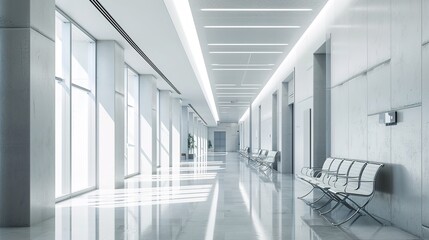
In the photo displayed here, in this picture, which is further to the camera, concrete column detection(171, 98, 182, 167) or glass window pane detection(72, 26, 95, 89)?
concrete column detection(171, 98, 182, 167)

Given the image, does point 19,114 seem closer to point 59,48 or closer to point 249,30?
point 59,48

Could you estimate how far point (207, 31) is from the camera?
10812 mm

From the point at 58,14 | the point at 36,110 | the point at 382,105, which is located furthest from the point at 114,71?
the point at 382,105

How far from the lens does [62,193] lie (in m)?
9.48

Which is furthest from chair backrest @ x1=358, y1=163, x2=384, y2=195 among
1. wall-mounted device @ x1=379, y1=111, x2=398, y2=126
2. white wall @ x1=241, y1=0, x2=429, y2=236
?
wall-mounted device @ x1=379, y1=111, x2=398, y2=126

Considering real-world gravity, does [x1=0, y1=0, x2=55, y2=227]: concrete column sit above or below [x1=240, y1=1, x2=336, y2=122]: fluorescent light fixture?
below

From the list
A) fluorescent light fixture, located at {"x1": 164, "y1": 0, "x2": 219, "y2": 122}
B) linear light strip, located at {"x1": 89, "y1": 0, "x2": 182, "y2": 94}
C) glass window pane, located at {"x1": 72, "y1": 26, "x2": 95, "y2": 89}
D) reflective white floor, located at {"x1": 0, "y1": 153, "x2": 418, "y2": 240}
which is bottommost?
reflective white floor, located at {"x1": 0, "y1": 153, "x2": 418, "y2": 240}

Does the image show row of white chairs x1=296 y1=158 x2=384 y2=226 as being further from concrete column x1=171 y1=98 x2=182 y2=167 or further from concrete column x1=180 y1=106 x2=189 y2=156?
concrete column x1=180 y1=106 x2=189 y2=156

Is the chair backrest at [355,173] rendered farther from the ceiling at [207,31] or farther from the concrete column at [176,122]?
the concrete column at [176,122]

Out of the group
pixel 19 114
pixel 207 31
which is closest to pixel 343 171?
pixel 207 31

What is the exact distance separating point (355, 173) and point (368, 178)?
61cm

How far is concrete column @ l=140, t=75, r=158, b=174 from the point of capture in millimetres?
17031

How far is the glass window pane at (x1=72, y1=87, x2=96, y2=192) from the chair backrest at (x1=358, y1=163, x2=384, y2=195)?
7062 mm

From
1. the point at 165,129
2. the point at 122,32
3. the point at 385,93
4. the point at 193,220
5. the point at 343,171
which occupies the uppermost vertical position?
the point at 122,32
